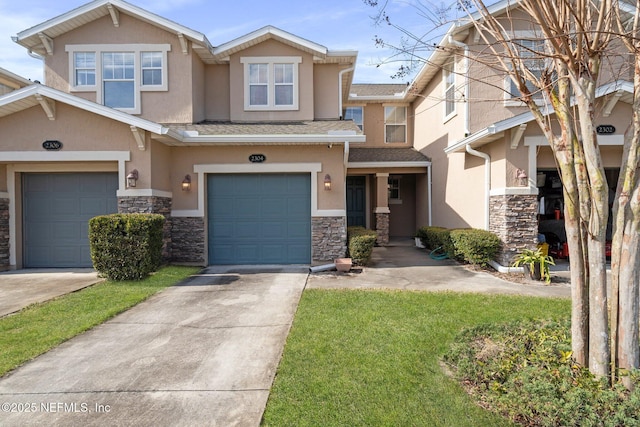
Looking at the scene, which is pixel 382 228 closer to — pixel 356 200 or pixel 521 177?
pixel 356 200

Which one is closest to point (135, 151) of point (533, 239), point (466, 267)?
point (466, 267)

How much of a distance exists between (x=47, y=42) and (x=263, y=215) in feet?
26.3

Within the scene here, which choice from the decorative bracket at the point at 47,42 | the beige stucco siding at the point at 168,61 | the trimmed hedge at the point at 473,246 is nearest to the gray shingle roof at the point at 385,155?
the trimmed hedge at the point at 473,246

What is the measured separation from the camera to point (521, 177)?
9188 millimetres

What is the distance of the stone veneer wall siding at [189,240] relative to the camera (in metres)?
10.2

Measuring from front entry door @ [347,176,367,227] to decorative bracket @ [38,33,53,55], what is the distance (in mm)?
10906

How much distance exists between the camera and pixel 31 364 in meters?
4.27

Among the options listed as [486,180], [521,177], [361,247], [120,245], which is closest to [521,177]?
[521,177]

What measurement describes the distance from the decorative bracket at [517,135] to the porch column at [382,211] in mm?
5950

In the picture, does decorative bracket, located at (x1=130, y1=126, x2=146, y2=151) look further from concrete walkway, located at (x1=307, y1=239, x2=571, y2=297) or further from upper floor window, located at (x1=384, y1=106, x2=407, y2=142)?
upper floor window, located at (x1=384, y1=106, x2=407, y2=142)

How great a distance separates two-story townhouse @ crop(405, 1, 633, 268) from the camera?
916cm

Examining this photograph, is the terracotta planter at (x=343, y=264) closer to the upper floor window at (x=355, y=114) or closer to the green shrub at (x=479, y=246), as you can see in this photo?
the green shrub at (x=479, y=246)

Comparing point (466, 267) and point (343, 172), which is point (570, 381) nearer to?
point (466, 267)

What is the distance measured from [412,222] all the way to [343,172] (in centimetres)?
823
